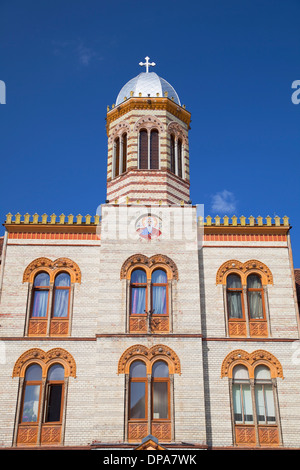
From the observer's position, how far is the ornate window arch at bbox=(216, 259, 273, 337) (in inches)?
→ 869

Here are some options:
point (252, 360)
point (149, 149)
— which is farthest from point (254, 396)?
point (149, 149)

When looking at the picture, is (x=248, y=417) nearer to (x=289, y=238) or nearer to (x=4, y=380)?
(x=289, y=238)

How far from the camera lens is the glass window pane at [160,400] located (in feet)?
66.7

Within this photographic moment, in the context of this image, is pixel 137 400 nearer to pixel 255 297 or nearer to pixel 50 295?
pixel 50 295

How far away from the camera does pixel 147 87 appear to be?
27734mm

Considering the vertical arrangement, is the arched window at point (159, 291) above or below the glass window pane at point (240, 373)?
above

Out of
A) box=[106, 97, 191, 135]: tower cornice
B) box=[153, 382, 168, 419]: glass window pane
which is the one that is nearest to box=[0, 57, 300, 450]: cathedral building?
box=[153, 382, 168, 419]: glass window pane

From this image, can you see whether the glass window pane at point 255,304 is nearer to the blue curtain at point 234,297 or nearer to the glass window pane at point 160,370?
the blue curtain at point 234,297

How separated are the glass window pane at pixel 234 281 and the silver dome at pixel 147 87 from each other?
10.3 m

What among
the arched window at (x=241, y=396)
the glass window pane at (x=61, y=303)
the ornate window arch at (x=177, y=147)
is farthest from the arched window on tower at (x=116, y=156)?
the arched window at (x=241, y=396)

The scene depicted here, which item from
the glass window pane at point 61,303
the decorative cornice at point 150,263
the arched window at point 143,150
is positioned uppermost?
the arched window at point 143,150

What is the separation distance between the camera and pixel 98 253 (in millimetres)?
23172

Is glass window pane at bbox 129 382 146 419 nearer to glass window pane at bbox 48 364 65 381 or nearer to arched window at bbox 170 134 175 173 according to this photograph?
glass window pane at bbox 48 364 65 381

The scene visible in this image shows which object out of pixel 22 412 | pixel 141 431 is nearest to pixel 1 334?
pixel 22 412
